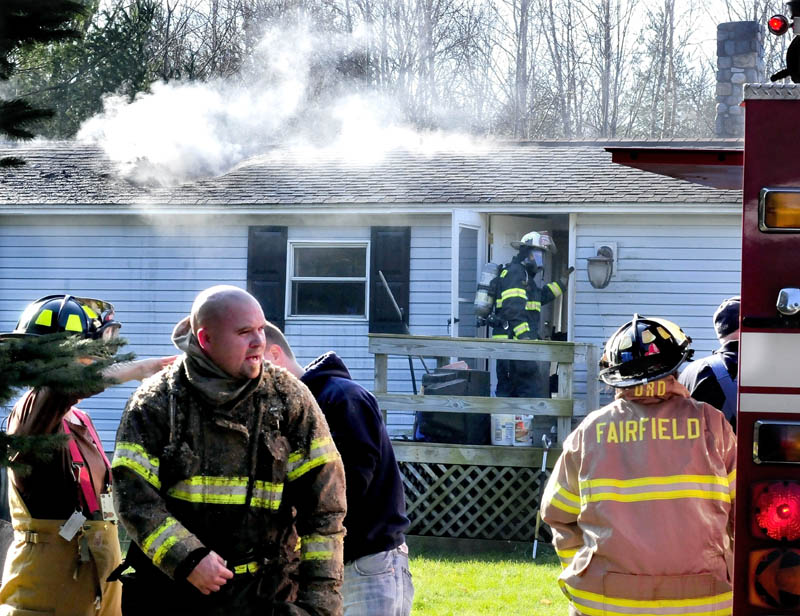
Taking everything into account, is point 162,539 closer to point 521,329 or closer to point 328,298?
point 521,329

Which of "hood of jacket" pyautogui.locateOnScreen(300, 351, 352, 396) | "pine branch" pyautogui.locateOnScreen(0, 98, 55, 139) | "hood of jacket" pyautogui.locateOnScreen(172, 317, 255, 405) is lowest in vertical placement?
"hood of jacket" pyautogui.locateOnScreen(300, 351, 352, 396)

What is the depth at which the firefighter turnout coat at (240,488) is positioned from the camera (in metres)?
2.94

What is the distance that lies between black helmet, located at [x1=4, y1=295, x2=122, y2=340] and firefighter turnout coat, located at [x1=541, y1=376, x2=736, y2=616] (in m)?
1.72

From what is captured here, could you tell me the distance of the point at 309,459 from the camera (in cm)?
305

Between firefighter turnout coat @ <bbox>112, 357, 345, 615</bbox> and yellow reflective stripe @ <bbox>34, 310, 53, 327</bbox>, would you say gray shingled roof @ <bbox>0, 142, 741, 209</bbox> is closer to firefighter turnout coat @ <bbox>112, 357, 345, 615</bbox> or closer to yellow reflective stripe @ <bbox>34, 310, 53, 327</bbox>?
yellow reflective stripe @ <bbox>34, 310, 53, 327</bbox>

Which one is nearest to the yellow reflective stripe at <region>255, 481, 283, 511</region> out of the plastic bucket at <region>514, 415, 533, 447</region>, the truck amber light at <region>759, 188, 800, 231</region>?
the truck amber light at <region>759, 188, 800, 231</region>

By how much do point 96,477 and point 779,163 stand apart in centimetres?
263

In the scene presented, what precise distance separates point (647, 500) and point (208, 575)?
1363 mm

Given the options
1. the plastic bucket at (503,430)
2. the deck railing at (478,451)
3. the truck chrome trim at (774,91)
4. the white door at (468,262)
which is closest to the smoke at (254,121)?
the white door at (468,262)

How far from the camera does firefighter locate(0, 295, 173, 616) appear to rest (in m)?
3.85

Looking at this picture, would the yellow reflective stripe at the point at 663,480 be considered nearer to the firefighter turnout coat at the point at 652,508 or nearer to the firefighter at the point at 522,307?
the firefighter turnout coat at the point at 652,508

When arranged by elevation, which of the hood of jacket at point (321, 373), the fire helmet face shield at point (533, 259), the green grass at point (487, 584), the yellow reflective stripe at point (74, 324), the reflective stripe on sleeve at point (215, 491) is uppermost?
the fire helmet face shield at point (533, 259)

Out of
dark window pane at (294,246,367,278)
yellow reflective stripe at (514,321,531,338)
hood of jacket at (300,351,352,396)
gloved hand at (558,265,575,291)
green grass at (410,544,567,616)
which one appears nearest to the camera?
hood of jacket at (300,351,352,396)

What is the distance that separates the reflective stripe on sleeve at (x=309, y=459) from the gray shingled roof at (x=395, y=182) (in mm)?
10595
